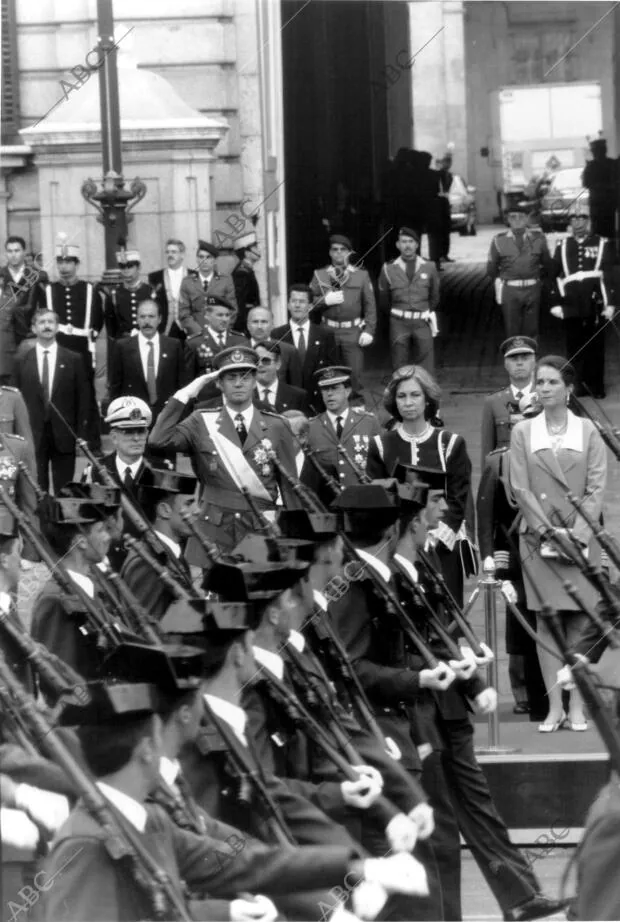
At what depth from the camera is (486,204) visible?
58.9m

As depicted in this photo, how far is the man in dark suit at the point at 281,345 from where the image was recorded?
1501cm

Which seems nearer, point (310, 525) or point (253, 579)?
point (253, 579)

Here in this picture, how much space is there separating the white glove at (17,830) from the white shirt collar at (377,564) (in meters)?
2.68

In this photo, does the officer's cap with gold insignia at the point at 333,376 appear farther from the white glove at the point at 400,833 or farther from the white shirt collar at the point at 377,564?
the white glove at the point at 400,833

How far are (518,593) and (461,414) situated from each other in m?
8.14

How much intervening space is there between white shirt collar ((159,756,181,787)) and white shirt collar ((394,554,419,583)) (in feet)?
8.79

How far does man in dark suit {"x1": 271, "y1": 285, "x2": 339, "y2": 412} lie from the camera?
15.7 meters

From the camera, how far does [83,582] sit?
27.3ft

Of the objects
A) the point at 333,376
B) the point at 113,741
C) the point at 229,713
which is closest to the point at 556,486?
the point at 333,376

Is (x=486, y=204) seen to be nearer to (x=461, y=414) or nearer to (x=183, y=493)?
(x=461, y=414)

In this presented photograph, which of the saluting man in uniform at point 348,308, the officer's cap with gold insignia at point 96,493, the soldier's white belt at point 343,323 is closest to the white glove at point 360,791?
the officer's cap with gold insignia at point 96,493

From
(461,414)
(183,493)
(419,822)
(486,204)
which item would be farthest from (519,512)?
(486,204)

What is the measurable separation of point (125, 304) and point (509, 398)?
5.75 meters

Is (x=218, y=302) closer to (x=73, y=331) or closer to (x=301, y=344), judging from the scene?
(x=301, y=344)
